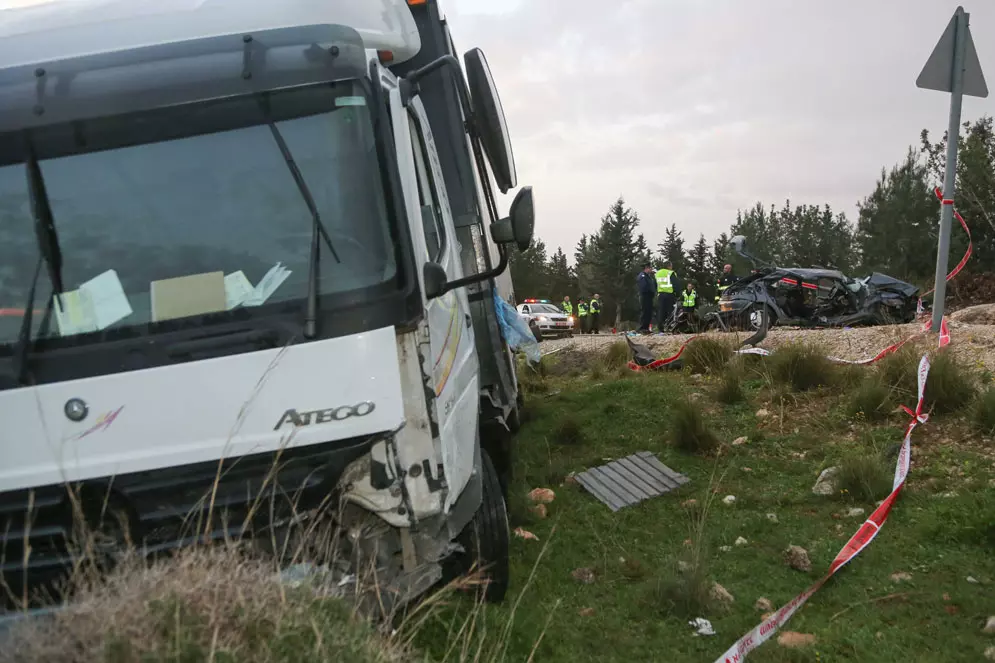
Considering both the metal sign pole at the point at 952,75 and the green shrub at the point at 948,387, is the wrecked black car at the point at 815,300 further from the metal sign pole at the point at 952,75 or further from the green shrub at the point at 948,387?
the green shrub at the point at 948,387

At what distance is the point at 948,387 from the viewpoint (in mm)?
5258

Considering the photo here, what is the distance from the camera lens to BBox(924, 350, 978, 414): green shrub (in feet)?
17.1

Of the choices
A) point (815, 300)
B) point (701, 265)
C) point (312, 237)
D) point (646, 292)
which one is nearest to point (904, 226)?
point (701, 265)

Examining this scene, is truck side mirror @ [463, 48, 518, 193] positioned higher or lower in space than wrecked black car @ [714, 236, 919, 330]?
higher

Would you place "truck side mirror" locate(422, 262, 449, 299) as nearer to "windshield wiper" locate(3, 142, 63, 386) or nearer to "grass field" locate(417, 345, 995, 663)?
"grass field" locate(417, 345, 995, 663)

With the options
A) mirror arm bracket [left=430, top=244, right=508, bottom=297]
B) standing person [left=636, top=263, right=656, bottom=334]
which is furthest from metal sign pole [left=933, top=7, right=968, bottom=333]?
standing person [left=636, top=263, right=656, bottom=334]

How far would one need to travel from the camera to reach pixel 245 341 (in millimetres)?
2613

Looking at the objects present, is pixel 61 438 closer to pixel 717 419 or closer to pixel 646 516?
pixel 646 516

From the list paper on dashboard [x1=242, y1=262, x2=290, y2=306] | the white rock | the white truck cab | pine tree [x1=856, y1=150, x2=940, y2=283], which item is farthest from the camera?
pine tree [x1=856, y1=150, x2=940, y2=283]

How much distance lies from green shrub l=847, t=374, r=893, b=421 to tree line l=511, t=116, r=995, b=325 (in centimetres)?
656

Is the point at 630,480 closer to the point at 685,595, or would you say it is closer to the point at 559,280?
the point at 685,595

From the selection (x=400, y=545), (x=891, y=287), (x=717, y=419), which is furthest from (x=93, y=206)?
(x=891, y=287)

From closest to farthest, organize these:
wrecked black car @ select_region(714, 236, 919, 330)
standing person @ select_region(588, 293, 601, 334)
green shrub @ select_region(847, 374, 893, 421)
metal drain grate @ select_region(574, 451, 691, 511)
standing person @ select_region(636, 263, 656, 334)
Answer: metal drain grate @ select_region(574, 451, 691, 511), green shrub @ select_region(847, 374, 893, 421), wrecked black car @ select_region(714, 236, 919, 330), standing person @ select_region(636, 263, 656, 334), standing person @ select_region(588, 293, 601, 334)

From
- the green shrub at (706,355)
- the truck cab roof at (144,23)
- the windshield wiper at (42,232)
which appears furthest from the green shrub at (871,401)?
the windshield wiper at (42,232)
